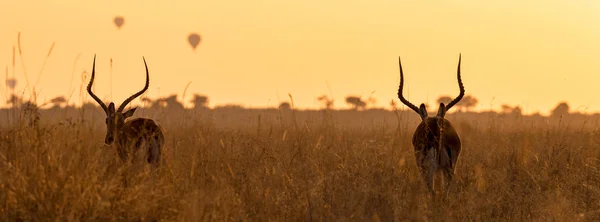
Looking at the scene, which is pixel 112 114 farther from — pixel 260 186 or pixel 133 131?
pixel 260 186

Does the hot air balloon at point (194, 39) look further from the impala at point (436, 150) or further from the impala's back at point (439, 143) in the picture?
the impala's back at point (439, 143)

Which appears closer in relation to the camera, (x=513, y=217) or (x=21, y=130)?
(x=21, y=130)

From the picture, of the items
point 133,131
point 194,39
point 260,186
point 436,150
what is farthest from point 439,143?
point 194,39

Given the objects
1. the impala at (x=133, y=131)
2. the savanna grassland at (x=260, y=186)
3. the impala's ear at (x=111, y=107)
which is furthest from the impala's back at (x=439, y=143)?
the impala's ear at (x=111, y=107)

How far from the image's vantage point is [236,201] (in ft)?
22.2

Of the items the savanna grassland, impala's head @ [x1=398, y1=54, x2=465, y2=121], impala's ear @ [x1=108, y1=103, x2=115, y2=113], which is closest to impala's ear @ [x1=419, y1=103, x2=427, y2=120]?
impala's head @ [x1=398, y1=54, x2=465, y2=121]

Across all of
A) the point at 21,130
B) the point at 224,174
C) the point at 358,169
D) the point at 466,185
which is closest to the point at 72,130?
the point at 21,130

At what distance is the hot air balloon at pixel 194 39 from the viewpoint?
167 feet

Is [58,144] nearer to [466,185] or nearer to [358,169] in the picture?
[358,169]

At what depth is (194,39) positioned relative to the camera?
51344 millimetres

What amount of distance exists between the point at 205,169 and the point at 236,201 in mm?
1754

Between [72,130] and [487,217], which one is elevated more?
[72,130]

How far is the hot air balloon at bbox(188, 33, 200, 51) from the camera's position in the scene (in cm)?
5103

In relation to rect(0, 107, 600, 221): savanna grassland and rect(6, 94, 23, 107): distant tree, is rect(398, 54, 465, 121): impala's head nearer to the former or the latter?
rect(0, 107, 600, 221): savanna grassland
